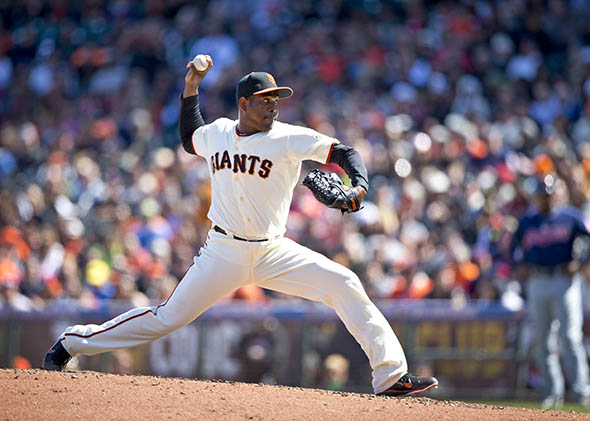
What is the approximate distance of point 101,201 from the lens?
12281 mm

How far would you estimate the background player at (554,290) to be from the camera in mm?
8453

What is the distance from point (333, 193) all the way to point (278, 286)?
77 centimetres

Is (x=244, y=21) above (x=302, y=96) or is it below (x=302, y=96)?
above

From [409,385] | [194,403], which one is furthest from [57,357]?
[409,385]

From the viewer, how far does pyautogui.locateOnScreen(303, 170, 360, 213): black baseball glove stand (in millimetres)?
5117

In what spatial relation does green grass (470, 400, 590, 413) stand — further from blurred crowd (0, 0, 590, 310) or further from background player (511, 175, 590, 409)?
blurred crowd (0, 0, 590, 310)

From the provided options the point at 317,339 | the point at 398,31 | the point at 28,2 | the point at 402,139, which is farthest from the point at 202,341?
the point at 28,2

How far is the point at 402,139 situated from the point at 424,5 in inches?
145

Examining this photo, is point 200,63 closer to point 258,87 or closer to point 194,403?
point 258,87

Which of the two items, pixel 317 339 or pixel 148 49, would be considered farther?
pixel 148 49

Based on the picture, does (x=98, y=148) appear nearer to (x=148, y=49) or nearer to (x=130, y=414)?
(x=148, y=49)

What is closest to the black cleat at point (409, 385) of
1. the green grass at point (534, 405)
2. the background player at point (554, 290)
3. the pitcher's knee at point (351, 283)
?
the pitcher's knee at point (351, 283)

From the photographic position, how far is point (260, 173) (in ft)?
17.9

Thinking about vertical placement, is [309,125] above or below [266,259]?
above
